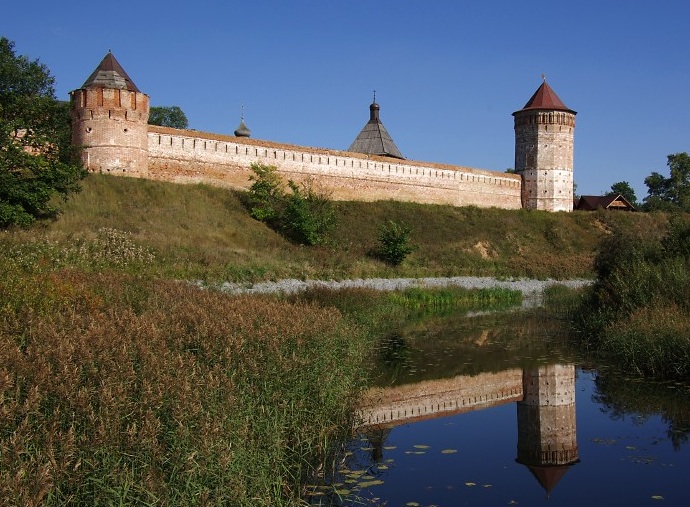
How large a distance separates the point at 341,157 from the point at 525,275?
10880mm

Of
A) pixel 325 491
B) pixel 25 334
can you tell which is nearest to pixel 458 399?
pixel 325 491

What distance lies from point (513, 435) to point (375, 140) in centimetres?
3466

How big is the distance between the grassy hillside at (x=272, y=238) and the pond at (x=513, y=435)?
8.65 m

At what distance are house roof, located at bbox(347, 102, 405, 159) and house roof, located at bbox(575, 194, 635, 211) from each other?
1575 centimetres

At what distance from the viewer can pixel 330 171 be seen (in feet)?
109

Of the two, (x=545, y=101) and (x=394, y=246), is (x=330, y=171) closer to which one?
(x=394, y=246)

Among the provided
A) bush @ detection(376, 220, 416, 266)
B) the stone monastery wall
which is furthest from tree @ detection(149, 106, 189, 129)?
bush @ detection(376, 220, 416, 266)

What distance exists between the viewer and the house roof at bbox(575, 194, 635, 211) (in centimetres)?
4791

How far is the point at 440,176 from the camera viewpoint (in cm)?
3816

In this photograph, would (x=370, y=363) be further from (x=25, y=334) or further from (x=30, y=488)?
(x=30, y=488)

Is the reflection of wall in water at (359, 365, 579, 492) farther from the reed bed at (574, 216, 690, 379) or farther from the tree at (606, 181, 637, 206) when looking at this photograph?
the tree at (606, 181, 637, 206)

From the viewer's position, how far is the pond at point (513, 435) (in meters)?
5.88

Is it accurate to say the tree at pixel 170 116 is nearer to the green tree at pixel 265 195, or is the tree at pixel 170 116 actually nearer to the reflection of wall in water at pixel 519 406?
the green tree at pixel 265 195

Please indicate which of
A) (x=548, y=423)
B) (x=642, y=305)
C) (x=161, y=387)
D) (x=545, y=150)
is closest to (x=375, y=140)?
(x=545, y=150)
